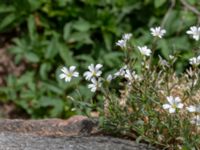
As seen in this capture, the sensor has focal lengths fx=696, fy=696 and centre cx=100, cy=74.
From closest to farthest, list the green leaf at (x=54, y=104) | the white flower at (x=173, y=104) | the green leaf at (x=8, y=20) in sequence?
the white flower at (x=173, y=104), the green leaf at (x=54, y=104), the green leaf at (x=8, y=20)

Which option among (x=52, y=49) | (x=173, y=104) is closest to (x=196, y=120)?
(x=173, y=104)

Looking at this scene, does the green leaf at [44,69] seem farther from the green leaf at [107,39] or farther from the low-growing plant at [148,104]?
the low-growing plant at [148,104]

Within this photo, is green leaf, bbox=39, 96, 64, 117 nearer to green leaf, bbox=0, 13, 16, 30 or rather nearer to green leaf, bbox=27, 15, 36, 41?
green leaf, bbox=27, 15, 36, 41

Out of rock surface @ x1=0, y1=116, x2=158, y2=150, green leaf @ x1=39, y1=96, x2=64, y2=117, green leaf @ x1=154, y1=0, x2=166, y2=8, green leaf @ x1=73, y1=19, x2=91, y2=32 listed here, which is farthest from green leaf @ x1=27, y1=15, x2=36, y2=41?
rock surface @ x1=0, y1=116, x2=158, y2=150

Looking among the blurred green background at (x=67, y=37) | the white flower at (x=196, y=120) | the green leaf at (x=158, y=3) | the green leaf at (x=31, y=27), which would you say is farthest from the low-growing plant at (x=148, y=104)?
the green leaf at (x=31, y=27)

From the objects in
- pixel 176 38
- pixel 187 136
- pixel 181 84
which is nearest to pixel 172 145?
pixel 187 136

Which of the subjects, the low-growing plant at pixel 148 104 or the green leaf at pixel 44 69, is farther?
the green leaf at pixel 44 69

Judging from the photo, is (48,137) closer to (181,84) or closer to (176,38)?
(181,84)
